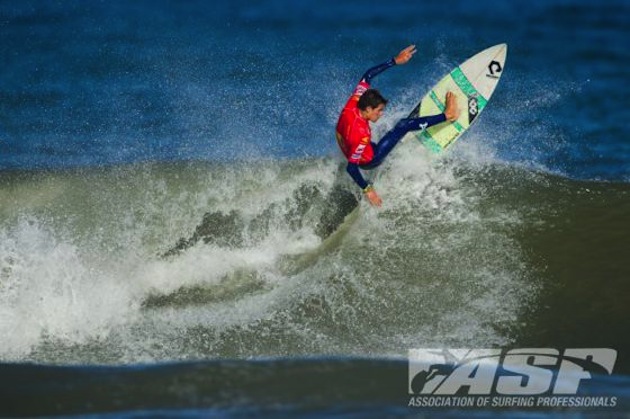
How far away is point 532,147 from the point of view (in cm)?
1382

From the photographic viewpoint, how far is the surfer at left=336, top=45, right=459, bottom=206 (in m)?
9.79

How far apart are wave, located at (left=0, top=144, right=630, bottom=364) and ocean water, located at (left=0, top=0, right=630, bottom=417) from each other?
3 centimetres

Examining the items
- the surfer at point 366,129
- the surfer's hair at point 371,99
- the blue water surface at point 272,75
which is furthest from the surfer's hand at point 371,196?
the blue water surface at point 272,75

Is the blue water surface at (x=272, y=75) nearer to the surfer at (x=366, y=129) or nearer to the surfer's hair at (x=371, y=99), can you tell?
the surfer at (x=366, y=129)

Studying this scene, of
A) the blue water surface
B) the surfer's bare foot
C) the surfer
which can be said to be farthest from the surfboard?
the blue water surface

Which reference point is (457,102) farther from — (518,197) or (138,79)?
(138,79)

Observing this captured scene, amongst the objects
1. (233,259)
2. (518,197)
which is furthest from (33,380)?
(518,197)

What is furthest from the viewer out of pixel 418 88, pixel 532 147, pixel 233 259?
pixel 418 88

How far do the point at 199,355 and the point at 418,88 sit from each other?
7730mm

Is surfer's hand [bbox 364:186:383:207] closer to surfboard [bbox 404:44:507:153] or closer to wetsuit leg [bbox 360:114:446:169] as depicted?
wetsuit leg [bbox 360:114:446:169]

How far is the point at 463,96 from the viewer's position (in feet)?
35.9

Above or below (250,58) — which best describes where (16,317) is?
above

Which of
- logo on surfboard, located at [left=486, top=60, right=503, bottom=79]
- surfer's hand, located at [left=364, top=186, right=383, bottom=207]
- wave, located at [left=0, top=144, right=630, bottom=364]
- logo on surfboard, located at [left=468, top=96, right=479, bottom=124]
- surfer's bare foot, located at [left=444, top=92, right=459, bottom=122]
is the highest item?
logo on surfboard, located at [left=486, top=60, right=503, bottom=79]

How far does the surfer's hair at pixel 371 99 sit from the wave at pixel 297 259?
1.25 metres
